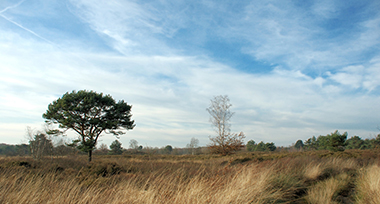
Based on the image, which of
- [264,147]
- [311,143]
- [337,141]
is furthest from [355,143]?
[337,141]

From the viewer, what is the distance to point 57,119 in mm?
25344

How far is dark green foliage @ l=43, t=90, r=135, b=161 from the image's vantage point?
24562mm

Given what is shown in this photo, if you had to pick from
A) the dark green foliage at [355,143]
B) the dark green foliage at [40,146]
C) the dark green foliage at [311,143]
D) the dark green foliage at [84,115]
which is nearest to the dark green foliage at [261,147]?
the dark green foliage at [311,143]

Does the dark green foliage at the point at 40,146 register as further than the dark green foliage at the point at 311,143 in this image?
No

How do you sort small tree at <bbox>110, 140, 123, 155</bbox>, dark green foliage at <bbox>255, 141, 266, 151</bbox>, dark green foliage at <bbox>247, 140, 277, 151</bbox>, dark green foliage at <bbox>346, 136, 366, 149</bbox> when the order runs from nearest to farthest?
dark green foliage at <bbox>346, 136, 366, 149</bbox>
small tree at <bbox>110, 140, 123, 155</bbox>
dark green foliage at <bbox>247, 140, 277, 151</bbox>
dark green foliage at <bbox>255, 141, 266, 151</bbox>

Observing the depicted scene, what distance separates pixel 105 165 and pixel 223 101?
17235 millimetres

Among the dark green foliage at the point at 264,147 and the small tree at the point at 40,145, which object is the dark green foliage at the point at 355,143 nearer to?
the dark green foliage at the point at 264,147

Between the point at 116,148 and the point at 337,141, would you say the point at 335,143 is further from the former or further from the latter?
the point at 116,148

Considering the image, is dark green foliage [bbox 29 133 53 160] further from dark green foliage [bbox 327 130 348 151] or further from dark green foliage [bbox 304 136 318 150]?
dark green foliage [bbox 304 136 318 150]

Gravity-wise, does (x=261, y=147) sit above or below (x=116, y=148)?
above

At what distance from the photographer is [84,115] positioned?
993 inches

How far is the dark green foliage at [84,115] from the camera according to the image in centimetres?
2456

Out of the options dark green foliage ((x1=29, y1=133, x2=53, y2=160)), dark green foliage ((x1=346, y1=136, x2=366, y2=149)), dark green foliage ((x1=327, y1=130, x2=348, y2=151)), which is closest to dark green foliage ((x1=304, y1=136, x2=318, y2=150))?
dark green foliage ((x1=346, y1=136, x2=366, y2=149))

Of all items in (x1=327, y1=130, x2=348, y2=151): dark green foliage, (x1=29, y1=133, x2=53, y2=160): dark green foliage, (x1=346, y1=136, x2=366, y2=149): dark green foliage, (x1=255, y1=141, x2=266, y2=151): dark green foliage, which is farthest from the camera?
(x1=255, y1=141, x2=266, y2=151): dark green foliage
